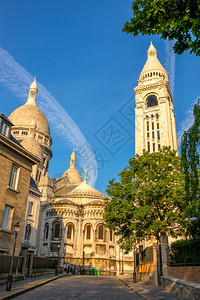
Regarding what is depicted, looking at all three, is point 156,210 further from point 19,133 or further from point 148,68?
point 19,133

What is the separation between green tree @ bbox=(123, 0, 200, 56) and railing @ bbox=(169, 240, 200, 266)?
28.1 feet

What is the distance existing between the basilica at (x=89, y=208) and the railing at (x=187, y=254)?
3051 centimetres

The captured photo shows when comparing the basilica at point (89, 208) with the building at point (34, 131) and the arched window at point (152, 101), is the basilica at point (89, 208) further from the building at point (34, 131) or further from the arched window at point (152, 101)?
the building at point (34, 131)

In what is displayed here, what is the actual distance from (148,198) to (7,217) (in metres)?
11.6

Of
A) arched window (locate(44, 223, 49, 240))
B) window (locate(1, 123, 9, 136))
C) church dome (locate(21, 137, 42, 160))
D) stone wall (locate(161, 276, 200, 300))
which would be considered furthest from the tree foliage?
church dome (locate(21, 137, 42, 160))

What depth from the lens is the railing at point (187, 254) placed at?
467 inches

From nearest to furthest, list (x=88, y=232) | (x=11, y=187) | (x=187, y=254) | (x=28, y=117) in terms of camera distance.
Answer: (x=187, y=254) → (x=11, y=187) → (x=88, y=232) → (x=28, y=117)

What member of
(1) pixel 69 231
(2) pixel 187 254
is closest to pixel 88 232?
(1) pixel 69 231

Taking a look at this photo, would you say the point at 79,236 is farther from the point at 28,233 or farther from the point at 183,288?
the point at 183,288

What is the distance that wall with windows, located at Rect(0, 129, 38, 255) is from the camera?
18922mm

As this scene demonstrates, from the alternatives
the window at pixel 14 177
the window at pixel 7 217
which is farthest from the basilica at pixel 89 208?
the window at pixel 7 217

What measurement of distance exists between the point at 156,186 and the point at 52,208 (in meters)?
37.5

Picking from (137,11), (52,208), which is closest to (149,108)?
(52,208)

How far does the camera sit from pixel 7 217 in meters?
19.6
